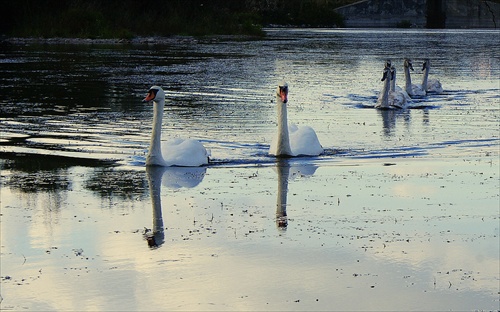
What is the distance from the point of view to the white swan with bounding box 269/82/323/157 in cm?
1507

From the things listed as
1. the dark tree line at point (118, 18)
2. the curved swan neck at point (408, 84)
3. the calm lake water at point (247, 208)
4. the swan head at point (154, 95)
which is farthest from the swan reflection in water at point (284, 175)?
the dark tree line at point (118, 18)

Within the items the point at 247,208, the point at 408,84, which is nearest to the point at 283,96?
the point at 247,208

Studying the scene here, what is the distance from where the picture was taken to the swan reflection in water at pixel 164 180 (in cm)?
1084

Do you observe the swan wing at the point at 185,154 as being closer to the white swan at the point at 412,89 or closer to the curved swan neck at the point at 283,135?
the curved swan neck at the point at 283,135

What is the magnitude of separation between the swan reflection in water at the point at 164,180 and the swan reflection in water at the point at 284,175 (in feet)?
3.14

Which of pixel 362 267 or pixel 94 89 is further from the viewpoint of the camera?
pixel 94 89

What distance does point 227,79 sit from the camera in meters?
30.6

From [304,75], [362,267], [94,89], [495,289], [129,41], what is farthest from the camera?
[129,41]

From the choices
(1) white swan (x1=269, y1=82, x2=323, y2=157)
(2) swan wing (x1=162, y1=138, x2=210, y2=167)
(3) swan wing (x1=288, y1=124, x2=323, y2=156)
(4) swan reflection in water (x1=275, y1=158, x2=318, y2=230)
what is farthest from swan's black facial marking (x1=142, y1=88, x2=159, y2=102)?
(3) swan wing (x1=288, y1=124, x2=323, y2=156)

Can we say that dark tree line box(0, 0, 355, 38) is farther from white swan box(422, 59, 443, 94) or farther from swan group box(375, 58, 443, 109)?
swan group box(375, 58, 443, 109)

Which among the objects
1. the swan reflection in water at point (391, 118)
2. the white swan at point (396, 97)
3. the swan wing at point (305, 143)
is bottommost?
the swan reflection in water at point (391, 118)

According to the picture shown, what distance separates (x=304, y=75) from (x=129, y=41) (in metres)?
24.1

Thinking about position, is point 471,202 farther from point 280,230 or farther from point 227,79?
point 227,79

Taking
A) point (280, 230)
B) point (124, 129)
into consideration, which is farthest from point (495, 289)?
point (124, 129)
